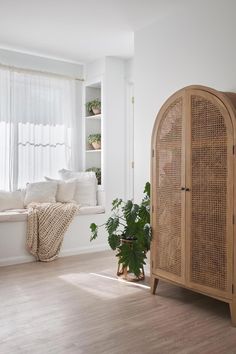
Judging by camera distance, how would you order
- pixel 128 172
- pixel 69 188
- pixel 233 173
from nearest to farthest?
pixel 233 173 < pixel 69 188 < pixel 128 172

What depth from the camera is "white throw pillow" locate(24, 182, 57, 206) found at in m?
4.93

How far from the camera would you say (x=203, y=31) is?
344 cm

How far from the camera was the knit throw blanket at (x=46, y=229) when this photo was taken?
15.0ft

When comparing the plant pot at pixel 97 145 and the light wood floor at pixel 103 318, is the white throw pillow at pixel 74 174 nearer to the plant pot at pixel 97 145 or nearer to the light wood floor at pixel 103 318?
the plant pot at pixel 97 145

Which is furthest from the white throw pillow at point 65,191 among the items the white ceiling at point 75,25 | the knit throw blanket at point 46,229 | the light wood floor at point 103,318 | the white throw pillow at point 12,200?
the white ceiling at point 75,25

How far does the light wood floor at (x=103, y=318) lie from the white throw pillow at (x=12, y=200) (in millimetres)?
1019

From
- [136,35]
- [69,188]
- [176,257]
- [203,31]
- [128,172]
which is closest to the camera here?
[176,257]

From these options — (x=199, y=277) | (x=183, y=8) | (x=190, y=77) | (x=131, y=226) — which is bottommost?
(x=199, y=277)

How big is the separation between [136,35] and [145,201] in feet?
6.08

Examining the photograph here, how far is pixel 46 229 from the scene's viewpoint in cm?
463

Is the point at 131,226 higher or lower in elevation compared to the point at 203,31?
lower

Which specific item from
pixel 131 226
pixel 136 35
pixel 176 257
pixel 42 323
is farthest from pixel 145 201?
pixel 136 35

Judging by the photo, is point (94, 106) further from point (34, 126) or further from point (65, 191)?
point (65, 191)

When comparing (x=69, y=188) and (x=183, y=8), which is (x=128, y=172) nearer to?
(x=69, y=188)
